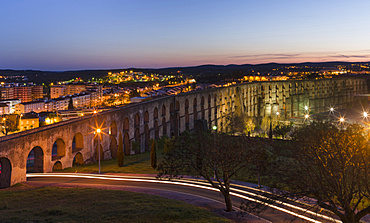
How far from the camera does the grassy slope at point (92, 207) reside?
693 inches

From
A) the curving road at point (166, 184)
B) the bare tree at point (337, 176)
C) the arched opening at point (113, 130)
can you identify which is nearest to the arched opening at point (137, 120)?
the arched opening at point (113, 130)

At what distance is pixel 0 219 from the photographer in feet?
55.1

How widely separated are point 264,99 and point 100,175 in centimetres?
9768

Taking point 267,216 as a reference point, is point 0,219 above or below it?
above

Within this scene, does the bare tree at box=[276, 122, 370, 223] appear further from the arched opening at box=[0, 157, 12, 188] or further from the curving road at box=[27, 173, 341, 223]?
the arched opening at box=[0, 157, 12, 188]

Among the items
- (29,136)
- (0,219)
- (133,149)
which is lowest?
(133,149)

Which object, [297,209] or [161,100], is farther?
[161,100]

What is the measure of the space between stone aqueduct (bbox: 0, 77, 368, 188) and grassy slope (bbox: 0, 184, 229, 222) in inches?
231

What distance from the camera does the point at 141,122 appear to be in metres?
54.2

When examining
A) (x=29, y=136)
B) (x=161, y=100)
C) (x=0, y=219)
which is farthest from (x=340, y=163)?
(x=161, y=100)

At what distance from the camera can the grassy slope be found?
1761 centimetres

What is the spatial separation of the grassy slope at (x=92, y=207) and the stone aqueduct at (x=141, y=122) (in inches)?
231

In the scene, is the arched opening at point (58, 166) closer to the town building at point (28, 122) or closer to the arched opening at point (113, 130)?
the arched opening at point (113, 130)

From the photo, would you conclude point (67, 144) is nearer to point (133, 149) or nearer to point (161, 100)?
point (133, 149)
